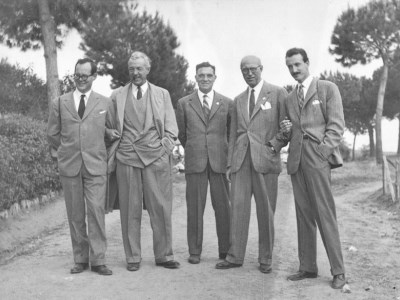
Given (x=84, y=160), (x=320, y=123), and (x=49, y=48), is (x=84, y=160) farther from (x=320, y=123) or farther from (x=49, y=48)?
(x=49, y=48)

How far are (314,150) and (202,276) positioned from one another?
1674 millimetres

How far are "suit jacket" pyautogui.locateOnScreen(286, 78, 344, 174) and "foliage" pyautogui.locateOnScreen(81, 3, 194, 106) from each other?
15.0m

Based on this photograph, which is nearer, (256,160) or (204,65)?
(256,160)

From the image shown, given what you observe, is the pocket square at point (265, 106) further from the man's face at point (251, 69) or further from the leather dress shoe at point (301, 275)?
the leather dress shoe at point (301, 275)

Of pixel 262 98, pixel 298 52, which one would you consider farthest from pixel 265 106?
pixel 298 52

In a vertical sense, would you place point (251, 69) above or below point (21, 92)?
below

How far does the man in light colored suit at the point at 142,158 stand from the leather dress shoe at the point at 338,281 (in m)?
1.66

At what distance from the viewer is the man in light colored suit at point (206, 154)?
21.2 ft

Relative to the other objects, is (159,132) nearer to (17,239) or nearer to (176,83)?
(17,239)

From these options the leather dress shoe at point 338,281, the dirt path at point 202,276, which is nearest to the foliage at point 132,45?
the dirt path at point 202,276

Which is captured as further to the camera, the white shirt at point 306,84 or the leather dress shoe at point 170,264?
the leather dress shoe at point 170,264

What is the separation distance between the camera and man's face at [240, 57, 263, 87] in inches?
241

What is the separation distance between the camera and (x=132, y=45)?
73.8 feet

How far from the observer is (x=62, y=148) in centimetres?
610
